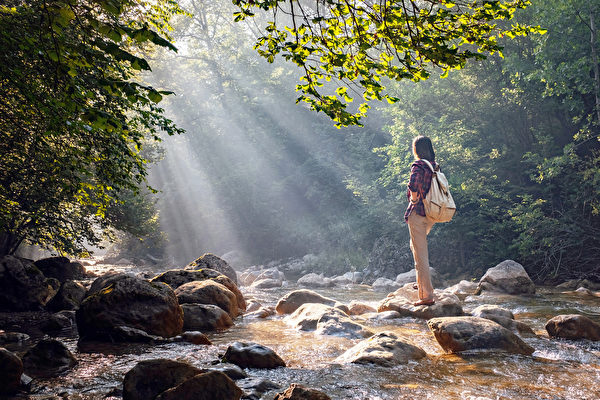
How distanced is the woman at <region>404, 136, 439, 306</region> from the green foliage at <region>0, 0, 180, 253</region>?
3955mm

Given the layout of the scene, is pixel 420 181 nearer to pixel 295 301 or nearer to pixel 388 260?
pixel 295 301

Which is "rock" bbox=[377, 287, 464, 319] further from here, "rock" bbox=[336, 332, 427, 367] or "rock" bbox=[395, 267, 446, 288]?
"rock" bbox=[395, 267, 446, 288]

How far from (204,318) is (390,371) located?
367 centimetres

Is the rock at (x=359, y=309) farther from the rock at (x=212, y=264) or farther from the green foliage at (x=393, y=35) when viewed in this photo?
the green foliage at (x=393, y=35)

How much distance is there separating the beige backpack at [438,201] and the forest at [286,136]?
2272mm

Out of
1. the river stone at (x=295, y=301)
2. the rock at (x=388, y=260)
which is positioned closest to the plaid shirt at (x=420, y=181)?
the river stone at (x=295, y=301)

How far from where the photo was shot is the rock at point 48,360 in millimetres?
3844

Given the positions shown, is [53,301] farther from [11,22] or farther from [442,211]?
[442,211]

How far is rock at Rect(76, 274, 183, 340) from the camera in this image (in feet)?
17.8

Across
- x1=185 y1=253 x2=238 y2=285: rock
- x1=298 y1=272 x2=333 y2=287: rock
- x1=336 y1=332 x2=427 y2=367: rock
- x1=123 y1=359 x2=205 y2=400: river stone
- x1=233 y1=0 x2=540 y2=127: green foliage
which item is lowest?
x1=336 y1=332 x2=427 y2=367: rock

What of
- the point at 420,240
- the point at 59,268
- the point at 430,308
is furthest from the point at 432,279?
the point at 59,268

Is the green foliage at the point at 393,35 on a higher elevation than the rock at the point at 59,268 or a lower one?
higher

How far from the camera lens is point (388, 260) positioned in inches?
709

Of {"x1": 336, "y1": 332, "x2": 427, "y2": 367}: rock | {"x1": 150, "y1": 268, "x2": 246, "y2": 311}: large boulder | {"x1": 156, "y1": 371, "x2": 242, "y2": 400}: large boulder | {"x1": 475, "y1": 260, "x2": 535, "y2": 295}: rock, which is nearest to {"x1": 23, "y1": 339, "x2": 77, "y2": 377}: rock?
{"x1": 156, "y1": 371, "x2": 242, "y2": 400}: large boulder
